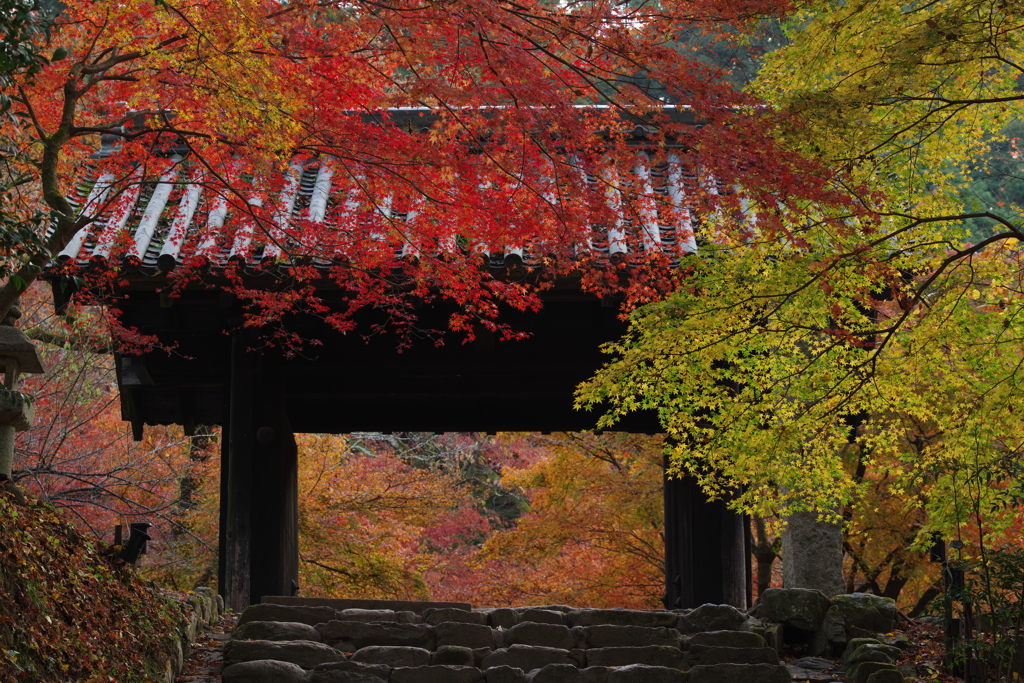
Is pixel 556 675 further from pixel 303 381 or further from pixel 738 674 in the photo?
pixel 303 381

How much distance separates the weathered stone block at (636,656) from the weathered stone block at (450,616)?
3.56 ft

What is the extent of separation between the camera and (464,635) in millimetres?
6641

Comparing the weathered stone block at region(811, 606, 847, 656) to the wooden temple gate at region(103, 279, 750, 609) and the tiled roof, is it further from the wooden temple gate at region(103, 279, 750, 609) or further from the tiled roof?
the tiled roof

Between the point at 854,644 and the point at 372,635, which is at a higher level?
the point at 372,635

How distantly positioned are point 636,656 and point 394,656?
1699 millimetres

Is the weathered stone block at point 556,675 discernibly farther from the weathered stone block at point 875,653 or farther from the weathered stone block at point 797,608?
the weathered stone block at point 797,608

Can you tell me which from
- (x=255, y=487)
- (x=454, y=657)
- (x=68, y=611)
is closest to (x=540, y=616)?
(x=454, y=657)

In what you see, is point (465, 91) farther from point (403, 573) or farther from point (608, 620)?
point (403, 573)

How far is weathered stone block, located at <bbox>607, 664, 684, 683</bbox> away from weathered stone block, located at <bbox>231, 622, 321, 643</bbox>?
2.20 metres

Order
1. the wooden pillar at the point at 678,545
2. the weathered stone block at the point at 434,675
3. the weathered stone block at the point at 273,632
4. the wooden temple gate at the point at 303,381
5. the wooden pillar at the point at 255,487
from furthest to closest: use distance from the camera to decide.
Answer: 1. the wooden pillar at the point at 678,545
2. the wooden temple gate at the point at 303,381
3. the wooden pillar at the point at 255,487
4. the weathered stone block at the point at 273,632
5. the weathered stone block at the point at 434,675

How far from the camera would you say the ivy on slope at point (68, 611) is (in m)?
4.52

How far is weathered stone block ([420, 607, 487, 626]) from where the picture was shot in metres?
6.97

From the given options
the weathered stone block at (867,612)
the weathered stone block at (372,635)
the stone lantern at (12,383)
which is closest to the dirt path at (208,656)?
the weathered stone block at (372,635)

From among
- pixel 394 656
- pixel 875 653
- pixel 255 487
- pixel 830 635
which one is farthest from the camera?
pixel 255 487
